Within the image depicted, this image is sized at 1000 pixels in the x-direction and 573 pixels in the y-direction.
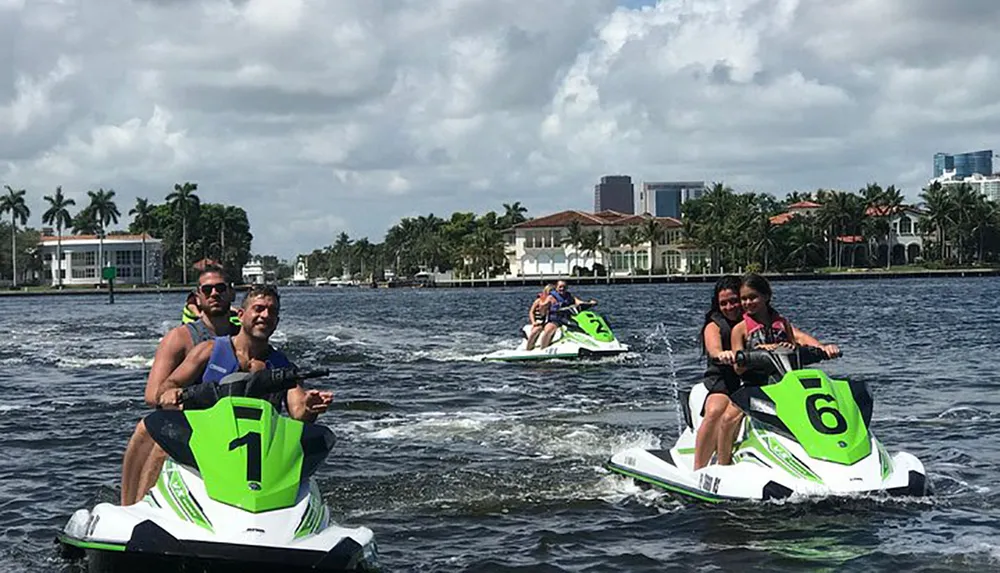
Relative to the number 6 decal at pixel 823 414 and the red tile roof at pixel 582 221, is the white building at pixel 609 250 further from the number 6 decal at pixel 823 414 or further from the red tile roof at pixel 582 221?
the number 6 decal at pixel 823 414

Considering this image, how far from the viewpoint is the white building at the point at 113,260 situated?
526 feet

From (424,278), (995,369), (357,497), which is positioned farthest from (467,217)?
(357,497)

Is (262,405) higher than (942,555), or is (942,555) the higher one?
(262,405)

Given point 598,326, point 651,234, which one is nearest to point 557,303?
point 598,326

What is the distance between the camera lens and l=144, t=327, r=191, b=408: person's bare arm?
27.2 feet

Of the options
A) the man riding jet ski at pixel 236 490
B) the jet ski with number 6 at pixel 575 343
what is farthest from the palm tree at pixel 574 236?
the man riding jet ski at pixel 236 490

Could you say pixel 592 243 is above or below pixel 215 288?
above

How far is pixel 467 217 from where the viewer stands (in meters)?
194

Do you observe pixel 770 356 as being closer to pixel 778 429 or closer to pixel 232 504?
pixel 778 429

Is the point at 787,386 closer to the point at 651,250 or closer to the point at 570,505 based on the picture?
the point at 570,505

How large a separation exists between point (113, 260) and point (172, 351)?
159819 mm

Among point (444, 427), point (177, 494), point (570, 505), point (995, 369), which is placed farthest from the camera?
point (995, 369)

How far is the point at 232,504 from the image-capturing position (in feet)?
23.6

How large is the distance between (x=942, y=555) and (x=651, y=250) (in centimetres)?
13908
